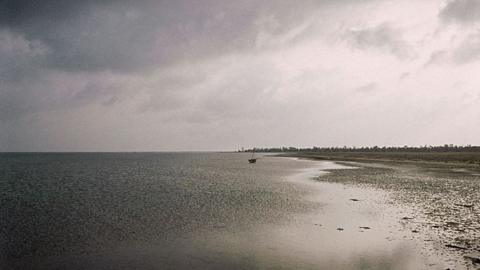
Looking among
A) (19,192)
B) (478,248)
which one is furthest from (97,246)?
(19,192)

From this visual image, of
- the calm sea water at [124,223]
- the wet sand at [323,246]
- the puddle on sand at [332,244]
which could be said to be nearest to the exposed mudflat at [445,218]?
the wet sand at [323,246]

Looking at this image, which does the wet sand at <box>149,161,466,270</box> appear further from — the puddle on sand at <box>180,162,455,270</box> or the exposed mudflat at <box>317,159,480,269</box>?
the exposed mudflat at <box>317,159,480,269</box>

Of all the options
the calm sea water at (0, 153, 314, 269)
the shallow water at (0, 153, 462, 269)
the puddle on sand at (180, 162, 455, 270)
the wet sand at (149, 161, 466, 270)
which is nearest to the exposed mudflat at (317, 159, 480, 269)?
the wet sand at (149, 161, 466, 270)

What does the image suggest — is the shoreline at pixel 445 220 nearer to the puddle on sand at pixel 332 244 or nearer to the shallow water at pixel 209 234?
the puddle on sand at pixel 332 244

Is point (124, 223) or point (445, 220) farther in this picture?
point (124, 223)

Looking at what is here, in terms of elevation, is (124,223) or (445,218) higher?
(445,218)

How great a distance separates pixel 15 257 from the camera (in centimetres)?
1936

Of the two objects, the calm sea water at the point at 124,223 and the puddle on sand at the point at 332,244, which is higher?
the puddle on sand at the point at 332,244

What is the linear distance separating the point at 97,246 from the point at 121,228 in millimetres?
5187

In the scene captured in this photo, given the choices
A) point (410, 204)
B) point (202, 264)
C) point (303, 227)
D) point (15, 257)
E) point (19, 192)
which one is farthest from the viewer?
point (19, 192)

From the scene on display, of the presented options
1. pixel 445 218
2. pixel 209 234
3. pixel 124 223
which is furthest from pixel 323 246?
pixel 124 223

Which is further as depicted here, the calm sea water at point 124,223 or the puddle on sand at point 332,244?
the calm sea water at point 124,223

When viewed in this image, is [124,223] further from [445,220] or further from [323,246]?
[445,220]

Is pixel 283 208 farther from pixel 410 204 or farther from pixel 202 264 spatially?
pixel 202 264
